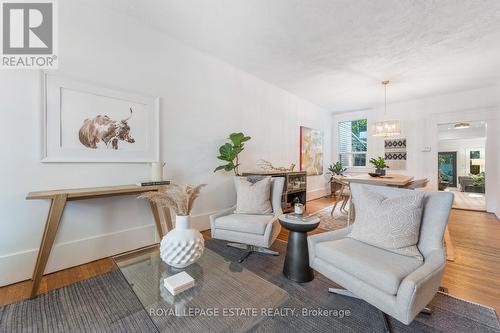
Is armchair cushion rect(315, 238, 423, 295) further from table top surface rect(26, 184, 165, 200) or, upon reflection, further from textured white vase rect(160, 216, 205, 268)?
table top surface rect(26, 184, 165, 200)

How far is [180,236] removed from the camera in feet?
4.69

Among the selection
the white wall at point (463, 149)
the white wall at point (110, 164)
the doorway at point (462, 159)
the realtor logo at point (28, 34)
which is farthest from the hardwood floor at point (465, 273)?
the white wall at point (463, 149)

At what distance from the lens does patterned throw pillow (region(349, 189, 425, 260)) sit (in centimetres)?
153

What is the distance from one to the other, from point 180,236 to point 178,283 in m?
0.29

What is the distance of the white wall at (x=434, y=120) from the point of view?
4352 mm

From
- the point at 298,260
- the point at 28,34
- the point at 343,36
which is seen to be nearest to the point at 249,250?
the point at 298,260

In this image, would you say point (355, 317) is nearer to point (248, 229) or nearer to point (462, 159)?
point (248, 229)

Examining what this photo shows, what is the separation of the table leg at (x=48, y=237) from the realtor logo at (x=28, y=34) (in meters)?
1.32

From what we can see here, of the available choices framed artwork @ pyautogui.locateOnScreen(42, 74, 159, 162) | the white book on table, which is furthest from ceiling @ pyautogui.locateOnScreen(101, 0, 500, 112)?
the white book on table

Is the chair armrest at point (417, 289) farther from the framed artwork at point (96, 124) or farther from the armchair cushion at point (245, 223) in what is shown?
the framed artwork at point (96, 124)

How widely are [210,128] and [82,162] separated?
169cm

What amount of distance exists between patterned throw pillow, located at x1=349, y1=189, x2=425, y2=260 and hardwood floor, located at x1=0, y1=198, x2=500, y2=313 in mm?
800

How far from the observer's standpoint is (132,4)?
2227 mm

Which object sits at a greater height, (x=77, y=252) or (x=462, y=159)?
(x=462, y=159)
